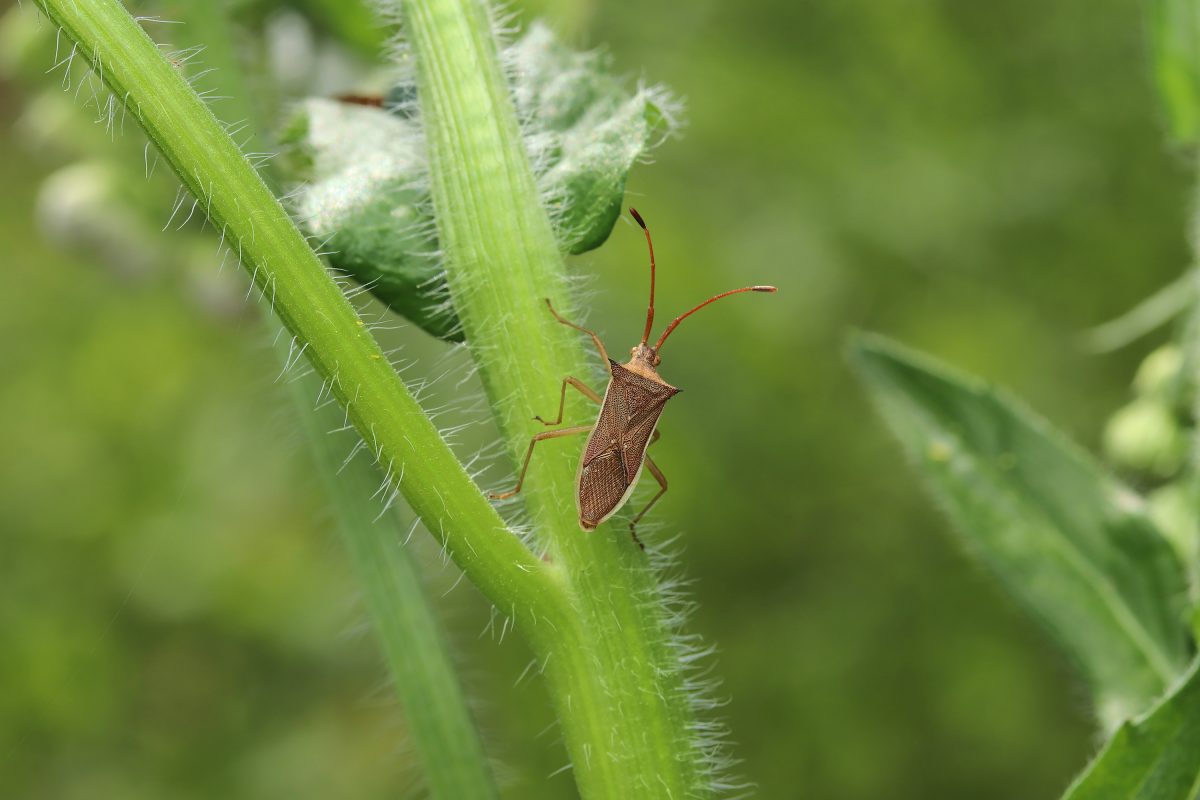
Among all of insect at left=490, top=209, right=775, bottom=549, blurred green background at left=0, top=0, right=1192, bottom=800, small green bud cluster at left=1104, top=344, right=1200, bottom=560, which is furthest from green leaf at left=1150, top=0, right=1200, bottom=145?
blurred green background at left=0, top=0, right=1192, bottom=800

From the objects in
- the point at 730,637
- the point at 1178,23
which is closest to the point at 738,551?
the point at 730,637

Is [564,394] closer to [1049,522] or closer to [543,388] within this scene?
[543,388]

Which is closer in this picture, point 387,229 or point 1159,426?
point 387,229

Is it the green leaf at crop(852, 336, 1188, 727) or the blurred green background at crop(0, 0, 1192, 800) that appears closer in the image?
the green leaf at crop(852, 336, 1188, 727)

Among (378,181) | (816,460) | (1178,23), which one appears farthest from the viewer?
(816,460)

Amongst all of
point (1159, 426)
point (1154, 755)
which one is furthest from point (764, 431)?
point (1154, 755)

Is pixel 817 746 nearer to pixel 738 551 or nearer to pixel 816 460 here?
pixel 738 551

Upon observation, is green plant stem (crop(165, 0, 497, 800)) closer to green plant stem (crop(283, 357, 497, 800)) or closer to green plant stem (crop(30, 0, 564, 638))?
green plant stem (crop(283, 357, 497, 800))
